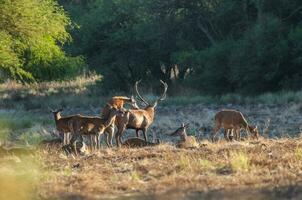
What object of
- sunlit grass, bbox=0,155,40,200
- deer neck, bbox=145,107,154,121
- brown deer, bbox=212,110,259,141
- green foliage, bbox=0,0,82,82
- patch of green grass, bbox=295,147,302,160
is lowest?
brown deer, bbox=212,110,259,141

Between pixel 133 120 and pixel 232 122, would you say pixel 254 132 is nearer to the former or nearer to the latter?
pixel 232 122

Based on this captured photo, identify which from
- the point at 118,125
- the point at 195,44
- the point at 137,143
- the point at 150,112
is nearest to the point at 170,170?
A: the point at 137,143

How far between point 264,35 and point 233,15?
5.34 meters

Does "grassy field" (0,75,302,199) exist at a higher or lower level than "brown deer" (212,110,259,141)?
higher

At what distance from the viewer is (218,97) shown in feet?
131

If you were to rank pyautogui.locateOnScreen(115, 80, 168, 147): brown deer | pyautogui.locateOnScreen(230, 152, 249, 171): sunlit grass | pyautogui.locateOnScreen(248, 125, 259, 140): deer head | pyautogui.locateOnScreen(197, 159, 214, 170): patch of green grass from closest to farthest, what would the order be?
pyautogui.locateOnScreen(230, 152, 249, 171): sunlit grass → pyautogui.locateOnScreen(197, 159, 214, 170): patch of green grass → pyautogui.locateOnScreen(248, 125, 259, 140): deer head → pyautogui.locateOnScreen(115, 80, 168, 147): brown deer

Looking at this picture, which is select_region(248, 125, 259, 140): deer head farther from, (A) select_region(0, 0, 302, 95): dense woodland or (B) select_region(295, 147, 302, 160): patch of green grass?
(A) select_region(0, 0, 302, 95): dense woodland

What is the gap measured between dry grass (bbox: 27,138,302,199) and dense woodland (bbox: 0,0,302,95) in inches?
508

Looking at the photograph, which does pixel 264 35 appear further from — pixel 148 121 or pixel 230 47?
pixel 148 121

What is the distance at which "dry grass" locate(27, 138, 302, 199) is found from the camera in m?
13.4

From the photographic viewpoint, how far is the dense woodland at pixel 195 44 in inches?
1560

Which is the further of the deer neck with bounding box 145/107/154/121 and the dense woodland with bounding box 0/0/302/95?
the dense woodland with bounding box 0/0/302/95

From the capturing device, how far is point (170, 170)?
49.0ft

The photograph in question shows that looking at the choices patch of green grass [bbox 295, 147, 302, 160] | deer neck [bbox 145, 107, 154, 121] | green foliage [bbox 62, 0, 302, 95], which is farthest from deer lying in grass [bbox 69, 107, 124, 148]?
green foliage [bbox 62, 0, 302, 95]
